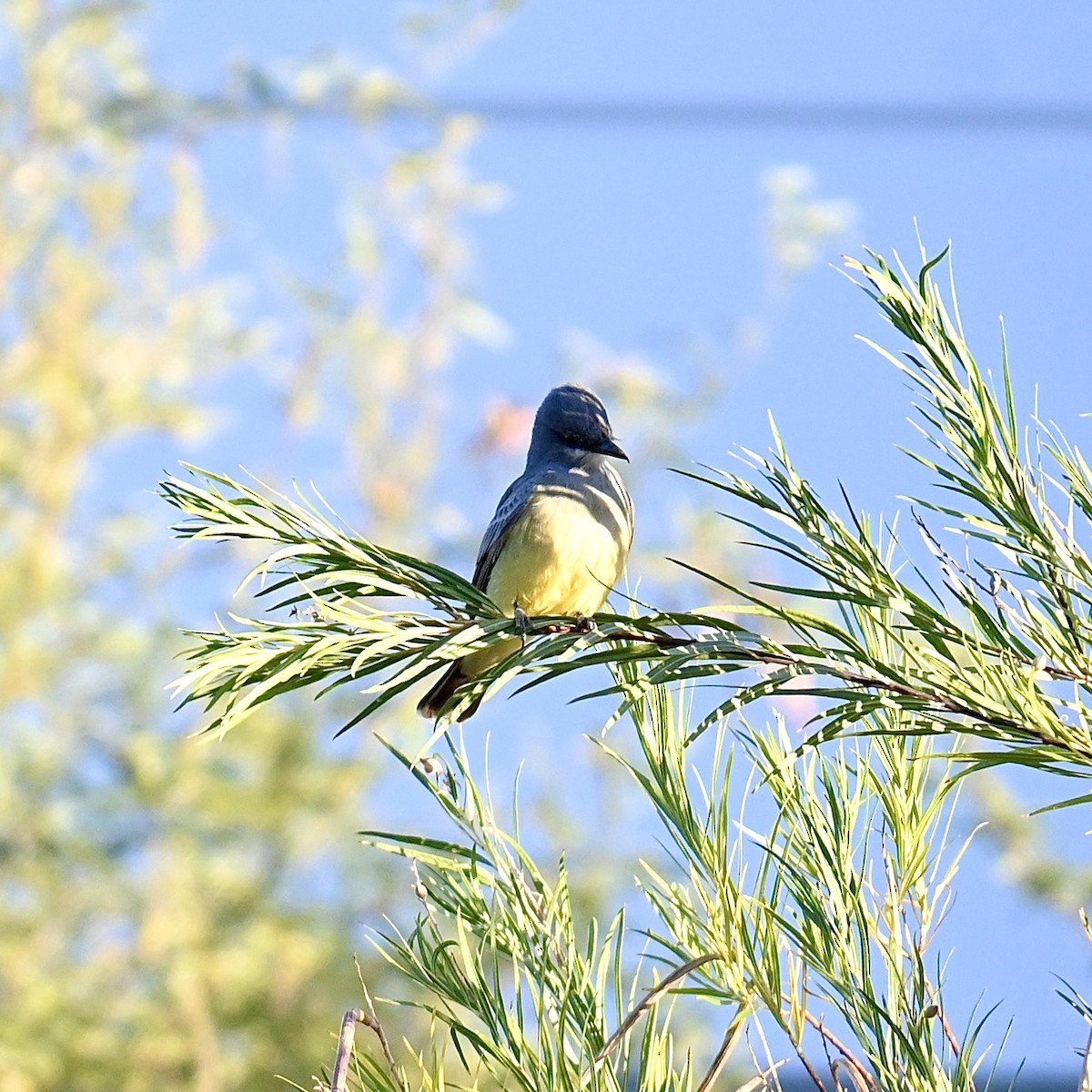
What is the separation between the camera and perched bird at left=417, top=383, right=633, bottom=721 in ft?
5.00

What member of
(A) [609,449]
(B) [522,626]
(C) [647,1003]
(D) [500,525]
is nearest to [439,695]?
(D) [500,525]

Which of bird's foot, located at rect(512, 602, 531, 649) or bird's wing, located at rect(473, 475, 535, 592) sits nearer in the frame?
bird's foot, located at rect(512, 602, 531, 649)

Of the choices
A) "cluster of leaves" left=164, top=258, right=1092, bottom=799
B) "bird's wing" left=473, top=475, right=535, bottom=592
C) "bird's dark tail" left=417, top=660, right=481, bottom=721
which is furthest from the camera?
"bird's wing" left=473, top=475, right=535, bottom=592

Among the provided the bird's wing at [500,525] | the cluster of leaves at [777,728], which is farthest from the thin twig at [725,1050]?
the bird's wing at [500,525]

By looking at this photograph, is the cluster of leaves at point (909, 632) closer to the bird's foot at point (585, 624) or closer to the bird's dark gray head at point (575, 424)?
the bird's foot at point (585, 624)

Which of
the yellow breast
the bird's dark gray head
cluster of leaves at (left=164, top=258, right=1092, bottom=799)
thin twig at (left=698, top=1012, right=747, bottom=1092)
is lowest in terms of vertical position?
thin twig at (left=698, top=1012, right=747, bottom=1092)

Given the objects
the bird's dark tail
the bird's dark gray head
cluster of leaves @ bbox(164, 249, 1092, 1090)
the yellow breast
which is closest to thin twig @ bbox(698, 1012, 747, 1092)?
cluster of leaves @ bbox(164, 249, 1092, 1090)

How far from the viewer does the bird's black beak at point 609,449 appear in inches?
66.8

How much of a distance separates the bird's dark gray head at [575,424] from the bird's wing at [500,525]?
7cm

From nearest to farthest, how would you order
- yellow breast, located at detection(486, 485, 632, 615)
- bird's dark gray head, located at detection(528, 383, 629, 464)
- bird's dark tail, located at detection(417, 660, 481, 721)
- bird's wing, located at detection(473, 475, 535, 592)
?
bird's dark tail, located at detection(417, 660, 481, 721)
yellow breast, located at detection(486, 485, 632, 615)
bird's wing, located at detection(473, 475, 535, 592)
bird's dark gray head, located at detection(528, 383, 629, 464)

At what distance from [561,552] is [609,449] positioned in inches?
9.5

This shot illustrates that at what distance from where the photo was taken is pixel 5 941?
128 inches

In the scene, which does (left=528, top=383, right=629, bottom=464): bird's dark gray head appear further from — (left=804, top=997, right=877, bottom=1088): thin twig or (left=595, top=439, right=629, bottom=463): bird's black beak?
(left=804, top=997, right=877, bottom=1088): thin twig

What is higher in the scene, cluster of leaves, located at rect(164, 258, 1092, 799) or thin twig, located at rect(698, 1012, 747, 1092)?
cluster of leaves, located at rect(164, 258, 1092, 799)
